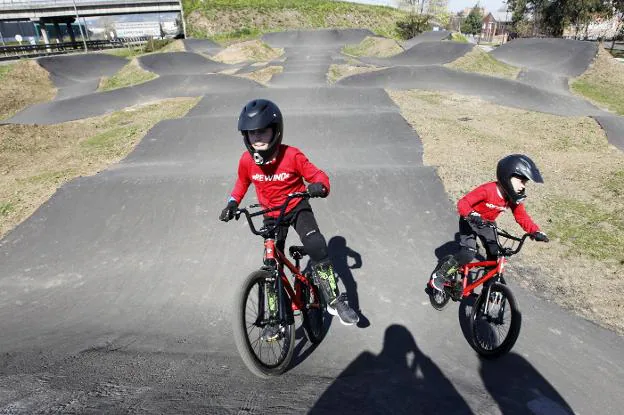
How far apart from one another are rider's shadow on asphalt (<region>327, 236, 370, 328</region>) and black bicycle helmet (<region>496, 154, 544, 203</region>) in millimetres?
2438

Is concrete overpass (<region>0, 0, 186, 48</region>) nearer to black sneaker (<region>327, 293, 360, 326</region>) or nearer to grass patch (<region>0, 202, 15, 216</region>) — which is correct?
grass patch (<region>0, 202, 15, 216</region>)

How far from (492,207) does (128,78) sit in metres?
29.1

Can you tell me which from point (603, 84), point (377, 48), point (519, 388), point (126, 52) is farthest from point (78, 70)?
point (603, 84)

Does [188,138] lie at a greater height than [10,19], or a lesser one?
lesser

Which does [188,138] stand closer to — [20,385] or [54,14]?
[20,385]

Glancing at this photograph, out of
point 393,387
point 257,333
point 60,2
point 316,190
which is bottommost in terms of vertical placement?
point 393,387

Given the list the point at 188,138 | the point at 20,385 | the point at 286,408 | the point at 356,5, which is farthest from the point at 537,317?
the point at 356,5

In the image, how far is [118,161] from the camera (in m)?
11.2

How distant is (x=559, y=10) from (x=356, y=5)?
42530mm

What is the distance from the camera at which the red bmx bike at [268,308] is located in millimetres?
3256

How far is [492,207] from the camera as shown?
435 cm

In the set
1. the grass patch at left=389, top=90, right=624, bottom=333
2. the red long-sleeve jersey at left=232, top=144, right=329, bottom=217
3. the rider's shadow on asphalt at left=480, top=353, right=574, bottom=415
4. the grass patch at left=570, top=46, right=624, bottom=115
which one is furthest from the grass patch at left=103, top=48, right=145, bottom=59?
the rider's shadow on asphalt at left=480, top=353, right=574, bottom=415

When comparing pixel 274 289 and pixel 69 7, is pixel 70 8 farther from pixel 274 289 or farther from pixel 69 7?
pixel 274 289

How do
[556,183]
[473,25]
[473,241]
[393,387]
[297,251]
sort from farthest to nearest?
1. [473,25]
2. [556,183]
3. [473,241]
4. [297,251]
5. [393,387]
